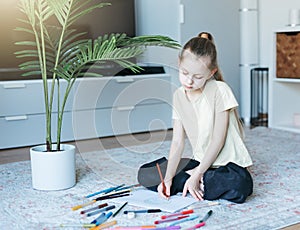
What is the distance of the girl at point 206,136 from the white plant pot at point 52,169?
0.35 metres

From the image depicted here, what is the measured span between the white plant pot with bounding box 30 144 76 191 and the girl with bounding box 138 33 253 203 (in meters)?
0.35

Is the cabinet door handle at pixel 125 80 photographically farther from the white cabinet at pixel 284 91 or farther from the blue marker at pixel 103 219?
the blue marker at pixel 103 219

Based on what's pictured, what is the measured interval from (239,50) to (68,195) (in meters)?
2.29

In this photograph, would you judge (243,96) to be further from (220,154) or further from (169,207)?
(169,207)

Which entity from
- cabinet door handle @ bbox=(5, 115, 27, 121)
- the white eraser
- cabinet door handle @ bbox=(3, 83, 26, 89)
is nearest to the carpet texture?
the white eraser

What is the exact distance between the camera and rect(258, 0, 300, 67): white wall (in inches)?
144

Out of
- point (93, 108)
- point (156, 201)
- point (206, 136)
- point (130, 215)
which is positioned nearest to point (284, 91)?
point (93, 108)

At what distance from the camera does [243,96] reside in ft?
12.5

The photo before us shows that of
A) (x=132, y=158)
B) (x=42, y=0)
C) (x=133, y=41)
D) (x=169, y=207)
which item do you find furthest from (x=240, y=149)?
(x=42, y=0)

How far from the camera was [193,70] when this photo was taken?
1.77 m

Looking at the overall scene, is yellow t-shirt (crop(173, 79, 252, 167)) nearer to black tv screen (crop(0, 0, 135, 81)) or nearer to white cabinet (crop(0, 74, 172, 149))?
white cabinet (crop(0, 74, 172, 149))

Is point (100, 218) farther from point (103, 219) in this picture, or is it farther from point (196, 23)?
point (196, 23)

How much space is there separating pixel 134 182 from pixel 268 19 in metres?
2.22

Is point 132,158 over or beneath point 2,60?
beneath
